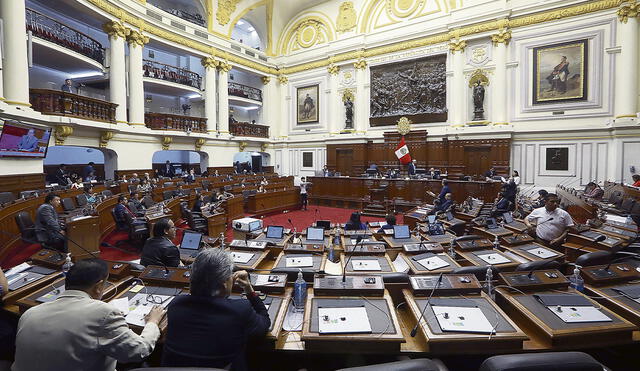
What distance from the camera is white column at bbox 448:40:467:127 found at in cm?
1315

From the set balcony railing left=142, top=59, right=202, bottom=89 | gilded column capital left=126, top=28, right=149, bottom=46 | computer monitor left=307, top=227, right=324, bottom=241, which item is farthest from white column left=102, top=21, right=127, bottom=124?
computer monitor left=307, top=227, right=324, bottom=241

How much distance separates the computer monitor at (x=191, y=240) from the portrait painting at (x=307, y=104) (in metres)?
14.5

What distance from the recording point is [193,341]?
156 cm

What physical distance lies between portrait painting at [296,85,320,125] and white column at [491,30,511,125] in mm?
8782

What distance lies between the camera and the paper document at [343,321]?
6.03ft

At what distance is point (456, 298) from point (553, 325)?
553mm

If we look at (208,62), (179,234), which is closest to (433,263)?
(179,234)

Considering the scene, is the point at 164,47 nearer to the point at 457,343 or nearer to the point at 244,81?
the point at 244,81

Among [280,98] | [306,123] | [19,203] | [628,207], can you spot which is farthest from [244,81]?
[628,207]

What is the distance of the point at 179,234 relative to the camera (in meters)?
7.59

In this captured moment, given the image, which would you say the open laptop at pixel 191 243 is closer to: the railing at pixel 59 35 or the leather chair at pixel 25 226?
the leather chair at pixel 25 226

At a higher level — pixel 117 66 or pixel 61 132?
pixel 117 66

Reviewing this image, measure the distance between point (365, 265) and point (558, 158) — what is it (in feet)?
39.9

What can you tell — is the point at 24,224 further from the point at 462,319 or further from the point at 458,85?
the point at 458,85
